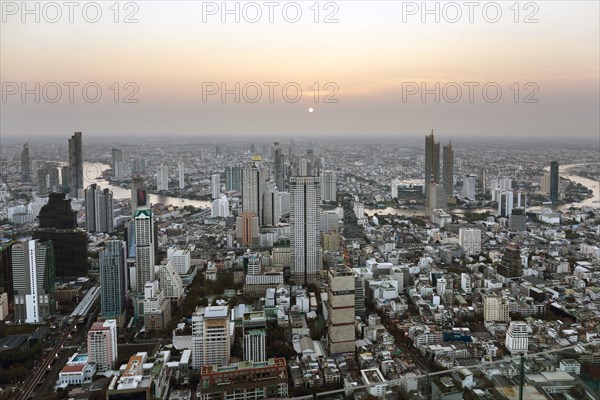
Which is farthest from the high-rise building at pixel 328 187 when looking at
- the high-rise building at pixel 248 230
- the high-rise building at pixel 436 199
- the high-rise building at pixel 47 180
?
the high-rise building at pixel 47 180

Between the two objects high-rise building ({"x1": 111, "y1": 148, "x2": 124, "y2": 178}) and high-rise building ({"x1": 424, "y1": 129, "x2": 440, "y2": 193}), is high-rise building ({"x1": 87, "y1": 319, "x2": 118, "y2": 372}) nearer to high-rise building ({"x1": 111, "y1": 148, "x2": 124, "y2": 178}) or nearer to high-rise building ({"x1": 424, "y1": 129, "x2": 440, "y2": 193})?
high-rise building ({"x1": 111, "y1": 148, "x2": 124, "y2": 178})

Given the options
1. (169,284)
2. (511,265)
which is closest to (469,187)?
(511,265)

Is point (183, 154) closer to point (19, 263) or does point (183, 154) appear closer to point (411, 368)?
point (19, 263)

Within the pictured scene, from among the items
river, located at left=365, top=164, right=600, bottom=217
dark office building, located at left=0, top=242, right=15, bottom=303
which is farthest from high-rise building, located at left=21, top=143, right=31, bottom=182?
river, located at left=365, top=164, right=600, bottom=217

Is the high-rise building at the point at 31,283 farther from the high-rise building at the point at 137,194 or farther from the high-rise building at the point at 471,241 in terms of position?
the high-rise building at the point at 471,241

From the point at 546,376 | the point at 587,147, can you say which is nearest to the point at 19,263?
the point at 546,376
